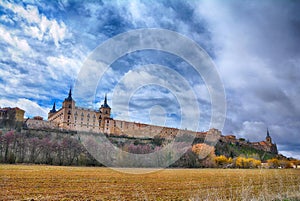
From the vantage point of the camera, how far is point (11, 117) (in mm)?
113188

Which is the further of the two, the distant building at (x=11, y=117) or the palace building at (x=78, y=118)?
the palace building at (x=78, y=118)

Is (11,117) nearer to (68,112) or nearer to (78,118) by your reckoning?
(68,112)

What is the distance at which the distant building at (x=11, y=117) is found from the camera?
104m

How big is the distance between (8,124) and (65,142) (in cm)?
4631

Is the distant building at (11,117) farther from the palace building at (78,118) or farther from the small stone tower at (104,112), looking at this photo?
the small stone tower at (104,112)

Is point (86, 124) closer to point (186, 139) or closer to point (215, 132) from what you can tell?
point (186, 139)

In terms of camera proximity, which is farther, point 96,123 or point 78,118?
point 96,123

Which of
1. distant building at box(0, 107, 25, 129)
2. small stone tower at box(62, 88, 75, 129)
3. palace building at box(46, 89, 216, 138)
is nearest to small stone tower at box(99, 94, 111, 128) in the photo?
palace building at box(46, 89, 216, 138)

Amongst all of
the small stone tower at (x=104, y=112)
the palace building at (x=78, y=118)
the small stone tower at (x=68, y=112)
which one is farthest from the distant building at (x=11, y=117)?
the small stone tower at (x=104, y=112)

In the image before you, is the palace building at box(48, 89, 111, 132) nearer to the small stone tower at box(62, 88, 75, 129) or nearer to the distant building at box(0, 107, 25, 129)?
the small stone tower at box(62, 88, 75, 129)

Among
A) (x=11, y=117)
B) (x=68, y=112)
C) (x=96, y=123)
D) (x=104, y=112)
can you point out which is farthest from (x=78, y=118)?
(x=11, y=117)

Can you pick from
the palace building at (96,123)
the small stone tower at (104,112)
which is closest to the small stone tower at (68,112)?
the palace building at (96,123)

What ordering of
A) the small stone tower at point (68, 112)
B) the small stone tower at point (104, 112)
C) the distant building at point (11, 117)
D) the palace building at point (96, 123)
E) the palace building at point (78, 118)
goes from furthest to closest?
the small stone tower at point (104, 112) < the palace building at point (96, 123) < the palace building at point (78, 118) < the small stone tower at point (68, 112) < the distant building at point (11, 117)


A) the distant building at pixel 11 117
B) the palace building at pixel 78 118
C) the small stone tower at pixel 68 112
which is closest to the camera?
the distant building at pixel 11 117
